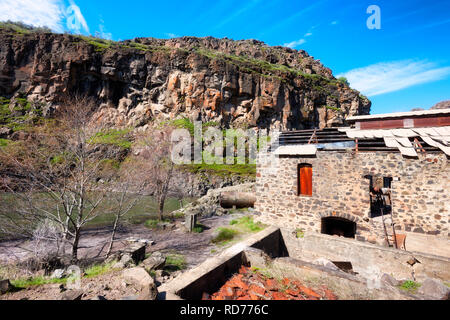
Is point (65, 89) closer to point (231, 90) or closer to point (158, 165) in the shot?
point (231, 90)

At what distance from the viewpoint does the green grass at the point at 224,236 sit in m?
9.99

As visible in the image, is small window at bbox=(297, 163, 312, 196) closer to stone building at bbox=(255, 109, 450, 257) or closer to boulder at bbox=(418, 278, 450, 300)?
stone building at bbox=(255, 109, 450, 257)

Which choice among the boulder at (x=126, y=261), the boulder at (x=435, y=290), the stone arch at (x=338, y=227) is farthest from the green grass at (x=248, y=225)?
the boulder at (x=435, y=290)

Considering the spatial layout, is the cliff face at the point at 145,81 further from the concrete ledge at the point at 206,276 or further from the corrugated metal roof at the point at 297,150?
the concrete ledge at the point at 206,276

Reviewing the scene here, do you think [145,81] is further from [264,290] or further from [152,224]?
[264,290]

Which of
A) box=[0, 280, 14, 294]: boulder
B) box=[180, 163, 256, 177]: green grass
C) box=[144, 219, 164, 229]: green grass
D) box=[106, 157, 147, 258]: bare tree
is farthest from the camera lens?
box=[180, 163, 256, 177]: green grass

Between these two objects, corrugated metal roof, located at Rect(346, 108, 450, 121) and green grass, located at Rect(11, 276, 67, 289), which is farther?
corrugated metal roof, located at Rect(346, 108, 450, 121)

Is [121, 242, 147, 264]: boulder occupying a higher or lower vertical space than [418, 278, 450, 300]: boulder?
lower

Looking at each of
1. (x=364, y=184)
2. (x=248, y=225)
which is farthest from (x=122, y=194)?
(x=364, y=184)

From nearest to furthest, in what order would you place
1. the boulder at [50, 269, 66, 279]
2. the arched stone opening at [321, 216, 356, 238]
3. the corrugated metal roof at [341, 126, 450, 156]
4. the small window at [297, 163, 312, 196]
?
the boulder at [50, 269, 66, 279] → the corrugated metal roof at [341, 126, 450, 156] → the small window at [297, 163, 312, 196] → the arched stone opening at [321, 216, 356, 238]

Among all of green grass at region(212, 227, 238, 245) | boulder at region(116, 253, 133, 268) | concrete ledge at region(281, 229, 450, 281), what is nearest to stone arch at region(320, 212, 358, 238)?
concrete ledge at region(281, 229, 450, 281)

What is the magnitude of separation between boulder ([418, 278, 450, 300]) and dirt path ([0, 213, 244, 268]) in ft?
20.6

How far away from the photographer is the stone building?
7.98m
